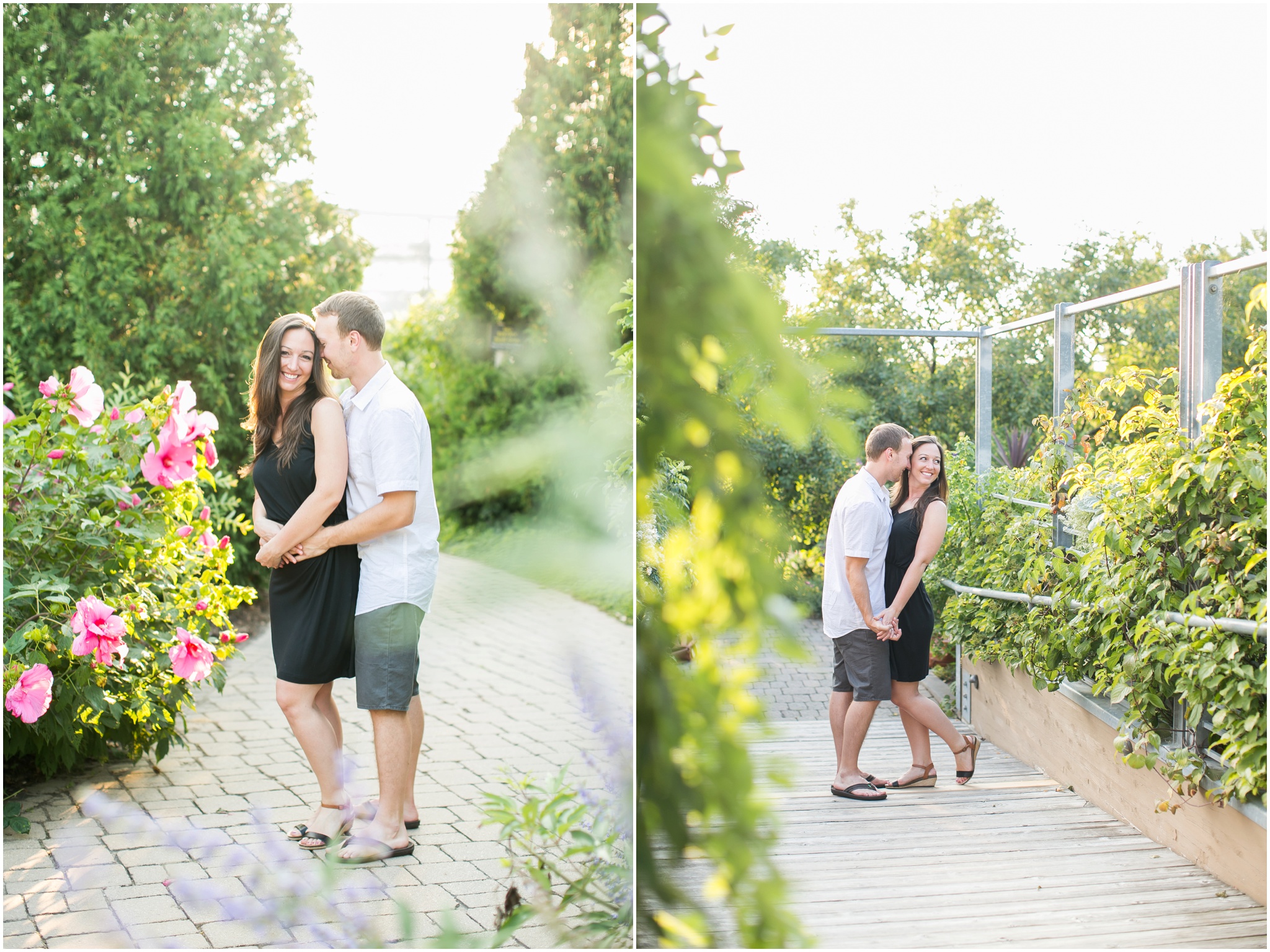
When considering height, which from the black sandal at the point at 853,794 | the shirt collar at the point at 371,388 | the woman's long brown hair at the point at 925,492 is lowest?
the black sandal at the point at 853,794

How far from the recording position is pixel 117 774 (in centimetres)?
271

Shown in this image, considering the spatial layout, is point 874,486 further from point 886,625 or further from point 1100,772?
point 1100,772

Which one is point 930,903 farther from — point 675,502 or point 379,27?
point 379,27

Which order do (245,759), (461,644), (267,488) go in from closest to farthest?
(267,488) → (245,759) → (461,644)

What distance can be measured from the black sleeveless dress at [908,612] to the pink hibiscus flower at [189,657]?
79.3 inches

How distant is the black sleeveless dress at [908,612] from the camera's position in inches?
107

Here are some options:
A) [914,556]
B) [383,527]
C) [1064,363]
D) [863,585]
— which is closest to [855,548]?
[863,585]

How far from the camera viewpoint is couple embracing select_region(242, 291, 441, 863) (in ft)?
7.08

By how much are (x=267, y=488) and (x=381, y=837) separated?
0.86m

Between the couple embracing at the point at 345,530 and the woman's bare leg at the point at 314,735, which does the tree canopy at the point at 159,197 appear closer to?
the couple embracing at the point at 345,530

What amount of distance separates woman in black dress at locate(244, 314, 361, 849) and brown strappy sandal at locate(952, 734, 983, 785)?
1503 millimetres

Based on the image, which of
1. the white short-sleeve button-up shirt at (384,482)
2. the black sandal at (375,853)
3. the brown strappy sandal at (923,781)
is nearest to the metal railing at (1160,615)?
the brown strappy sandal at (923,781)

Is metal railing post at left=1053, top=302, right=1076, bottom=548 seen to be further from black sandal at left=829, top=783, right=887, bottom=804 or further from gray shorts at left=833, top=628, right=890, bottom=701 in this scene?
black sandal at left=829, top=783, right=887, bottom=804

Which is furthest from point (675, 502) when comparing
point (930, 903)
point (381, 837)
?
point (381, 837)
